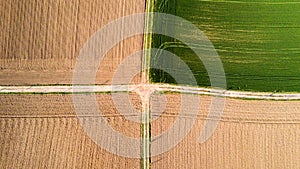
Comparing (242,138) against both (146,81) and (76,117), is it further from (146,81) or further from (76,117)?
(76,117)

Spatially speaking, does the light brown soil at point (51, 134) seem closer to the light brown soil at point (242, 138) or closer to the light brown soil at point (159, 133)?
the light brown soil at point (159, 133)

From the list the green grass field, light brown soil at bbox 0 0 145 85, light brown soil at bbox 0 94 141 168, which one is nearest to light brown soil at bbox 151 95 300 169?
the green grass field

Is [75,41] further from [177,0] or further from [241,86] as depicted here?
[241,86]

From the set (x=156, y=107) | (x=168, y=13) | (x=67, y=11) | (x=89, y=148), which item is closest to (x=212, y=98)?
(x=156, y=107)

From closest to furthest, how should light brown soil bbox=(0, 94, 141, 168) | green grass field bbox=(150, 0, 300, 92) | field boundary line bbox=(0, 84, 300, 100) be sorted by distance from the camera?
light brown soil bbox=(0, 94, 141, 168) < field boundary line bbox=(0, 84, 300, 100) < green grass field bbox=(150, 0, 300, 92)

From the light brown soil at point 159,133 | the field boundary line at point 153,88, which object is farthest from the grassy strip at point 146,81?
A: the field boundary line at point 153,88

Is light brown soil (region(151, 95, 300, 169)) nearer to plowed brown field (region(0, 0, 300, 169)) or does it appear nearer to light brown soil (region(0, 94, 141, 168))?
plowed brown field (region(0, 0, 300, 169))
